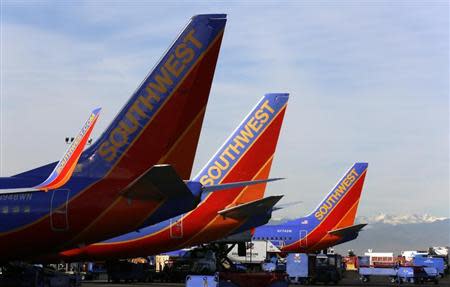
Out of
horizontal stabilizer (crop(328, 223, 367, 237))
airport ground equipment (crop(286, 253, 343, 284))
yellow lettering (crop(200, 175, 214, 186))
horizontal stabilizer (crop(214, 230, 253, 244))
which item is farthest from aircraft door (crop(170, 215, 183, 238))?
horizontal stabilizer (crop(328, 223, 367, 237))

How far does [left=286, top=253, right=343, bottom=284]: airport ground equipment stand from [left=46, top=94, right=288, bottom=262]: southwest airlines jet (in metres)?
10.4

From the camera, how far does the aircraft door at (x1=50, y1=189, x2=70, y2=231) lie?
20.5 m

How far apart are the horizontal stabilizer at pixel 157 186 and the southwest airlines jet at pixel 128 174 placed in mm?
56

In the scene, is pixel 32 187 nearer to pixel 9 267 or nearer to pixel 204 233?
pixel 9 267

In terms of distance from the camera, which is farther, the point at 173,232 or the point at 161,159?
the point at 173,232

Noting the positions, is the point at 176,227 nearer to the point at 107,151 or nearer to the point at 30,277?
the point at 30,277

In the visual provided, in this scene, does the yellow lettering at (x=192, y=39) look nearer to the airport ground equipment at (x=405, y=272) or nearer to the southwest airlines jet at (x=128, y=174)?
the southwest airlines jet at (x=128, y=174)

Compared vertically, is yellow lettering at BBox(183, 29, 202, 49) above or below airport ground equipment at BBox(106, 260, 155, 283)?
above

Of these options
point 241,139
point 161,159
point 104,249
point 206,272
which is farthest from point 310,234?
point 161,159

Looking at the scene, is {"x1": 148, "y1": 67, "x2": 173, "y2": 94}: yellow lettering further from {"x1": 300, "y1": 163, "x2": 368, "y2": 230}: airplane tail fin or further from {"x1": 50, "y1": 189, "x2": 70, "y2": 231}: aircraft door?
{"x1": 300, "y1": 163, "x2": 368, "y2": 230}: airplane tail fin

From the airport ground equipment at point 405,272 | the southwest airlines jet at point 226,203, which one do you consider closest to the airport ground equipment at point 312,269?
the airport ground equipment at point 405,272

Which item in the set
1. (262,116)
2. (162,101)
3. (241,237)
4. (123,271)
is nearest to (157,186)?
(162,101)

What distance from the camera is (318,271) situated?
4659 centimetres

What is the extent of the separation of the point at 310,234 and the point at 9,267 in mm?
35035
